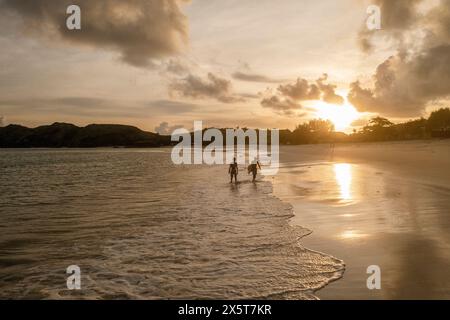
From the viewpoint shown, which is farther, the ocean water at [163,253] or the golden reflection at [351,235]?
the golden reflection at [351,235]

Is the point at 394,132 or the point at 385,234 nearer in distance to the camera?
the point at 385,234

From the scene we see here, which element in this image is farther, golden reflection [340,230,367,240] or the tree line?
the tree line

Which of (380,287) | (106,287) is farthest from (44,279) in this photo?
(380,287)

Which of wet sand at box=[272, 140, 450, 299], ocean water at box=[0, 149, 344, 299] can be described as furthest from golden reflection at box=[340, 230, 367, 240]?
ocean water at box=[0, 149, 344, 299]

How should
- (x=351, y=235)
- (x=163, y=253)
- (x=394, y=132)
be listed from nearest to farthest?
(x=163, y=253)
(x=351, y=235)
(x=394, y=132)

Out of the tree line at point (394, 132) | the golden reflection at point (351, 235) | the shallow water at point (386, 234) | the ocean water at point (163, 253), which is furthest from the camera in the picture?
the tree line at point (394, 132)

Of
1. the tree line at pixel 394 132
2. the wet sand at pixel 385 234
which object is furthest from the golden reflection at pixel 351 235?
the tree line at pixel 394 132

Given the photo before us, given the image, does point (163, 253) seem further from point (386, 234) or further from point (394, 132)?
point (394, 132)

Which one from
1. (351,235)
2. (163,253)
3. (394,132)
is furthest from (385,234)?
(394,132)

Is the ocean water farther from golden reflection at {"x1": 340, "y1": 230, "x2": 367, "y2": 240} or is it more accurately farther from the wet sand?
golden reflection at {"x1": 340, "y1": 230, "x2": 367, "y2": 240}

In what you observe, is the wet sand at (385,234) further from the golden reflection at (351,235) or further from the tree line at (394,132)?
the tree line at (394,132)
